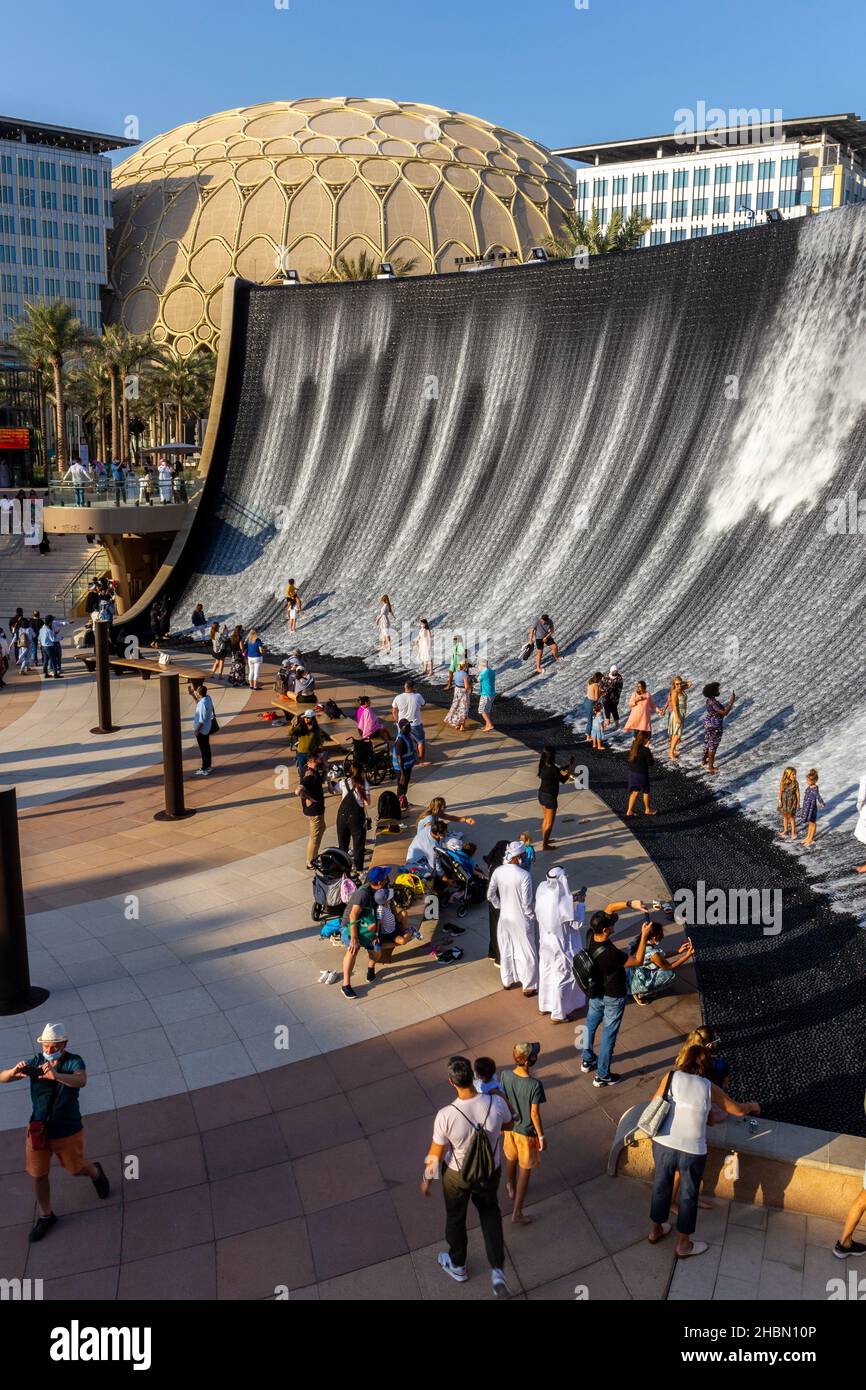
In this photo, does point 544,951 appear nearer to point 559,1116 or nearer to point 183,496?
point 559,1116

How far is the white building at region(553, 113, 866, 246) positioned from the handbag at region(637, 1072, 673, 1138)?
324 ft

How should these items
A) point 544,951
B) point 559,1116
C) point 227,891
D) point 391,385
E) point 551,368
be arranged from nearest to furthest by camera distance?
point 559,1116
point 544,951
point 227,891
point 551,368
point 391,385

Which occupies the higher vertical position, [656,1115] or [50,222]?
[50,222]

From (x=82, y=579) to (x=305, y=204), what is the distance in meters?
57.5

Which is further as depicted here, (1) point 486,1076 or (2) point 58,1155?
(2) point 58,1155

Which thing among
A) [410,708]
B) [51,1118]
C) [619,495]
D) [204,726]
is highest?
[619,495]

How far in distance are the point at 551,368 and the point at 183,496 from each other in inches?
460

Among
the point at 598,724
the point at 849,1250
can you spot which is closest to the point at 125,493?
the point at 598,724

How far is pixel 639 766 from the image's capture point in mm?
14383

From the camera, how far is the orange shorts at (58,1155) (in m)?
6.90

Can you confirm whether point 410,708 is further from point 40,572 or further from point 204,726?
point 40,572

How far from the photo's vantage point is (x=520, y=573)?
82.1ft

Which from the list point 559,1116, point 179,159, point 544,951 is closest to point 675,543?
point 544,951

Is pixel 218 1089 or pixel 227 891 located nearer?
pixel 218 1089
